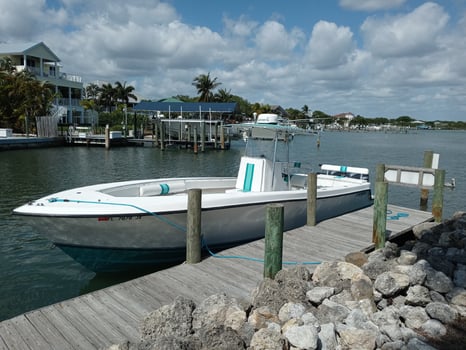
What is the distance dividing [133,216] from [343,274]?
364cm

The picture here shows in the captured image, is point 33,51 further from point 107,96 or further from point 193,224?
point 193,224

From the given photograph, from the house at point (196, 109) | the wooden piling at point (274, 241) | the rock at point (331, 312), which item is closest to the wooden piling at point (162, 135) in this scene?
the house at point (196, 109)

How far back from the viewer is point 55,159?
92.3 feet

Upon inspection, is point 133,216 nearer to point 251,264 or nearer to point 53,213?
point 53,213

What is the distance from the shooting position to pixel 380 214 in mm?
7352

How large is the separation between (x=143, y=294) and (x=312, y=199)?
4663 millimetres

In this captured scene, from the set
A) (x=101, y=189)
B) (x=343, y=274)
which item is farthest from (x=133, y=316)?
(x=101, y=189)

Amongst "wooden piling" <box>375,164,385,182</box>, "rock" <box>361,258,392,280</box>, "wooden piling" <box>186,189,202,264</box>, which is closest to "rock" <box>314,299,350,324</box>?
"rock" <box>361,258,392,280</box>

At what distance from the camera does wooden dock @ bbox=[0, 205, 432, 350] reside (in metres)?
4.23

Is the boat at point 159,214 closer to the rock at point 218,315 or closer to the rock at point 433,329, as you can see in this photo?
the rock at point 218,315

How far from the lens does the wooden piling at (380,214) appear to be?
7336 mm

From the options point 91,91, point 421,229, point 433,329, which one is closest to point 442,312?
point 433,329

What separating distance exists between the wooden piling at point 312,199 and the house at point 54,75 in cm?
4123

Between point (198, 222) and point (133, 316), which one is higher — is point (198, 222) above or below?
above
